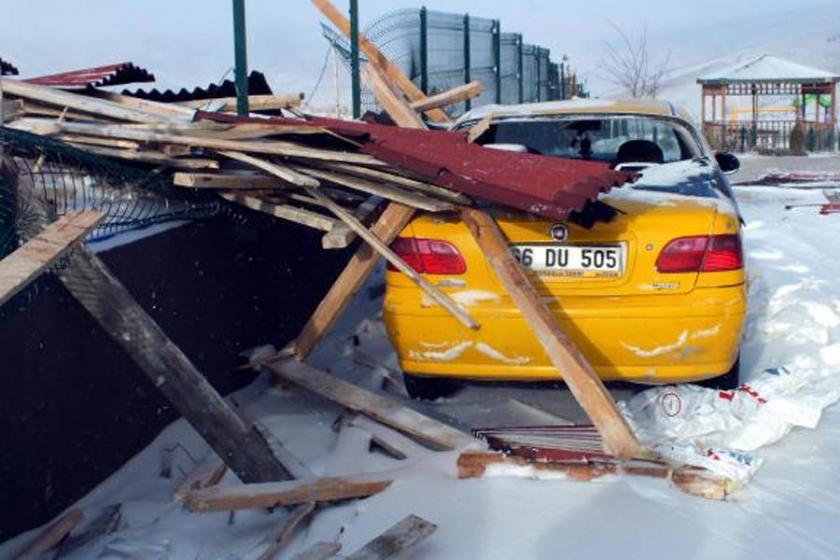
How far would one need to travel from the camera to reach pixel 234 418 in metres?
4.10

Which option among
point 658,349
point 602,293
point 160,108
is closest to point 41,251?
point 602,293

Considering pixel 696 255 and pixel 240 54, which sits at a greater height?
pixel 240 54

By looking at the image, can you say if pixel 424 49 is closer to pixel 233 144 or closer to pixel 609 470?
pixel 233 144

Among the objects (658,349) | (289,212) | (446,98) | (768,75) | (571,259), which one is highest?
(768,75)

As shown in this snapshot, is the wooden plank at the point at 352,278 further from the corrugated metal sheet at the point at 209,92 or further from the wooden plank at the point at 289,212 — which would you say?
the corrugated metal sheet at the point at 209,92

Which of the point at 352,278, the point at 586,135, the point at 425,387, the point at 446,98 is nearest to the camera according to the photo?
the point at 352,278

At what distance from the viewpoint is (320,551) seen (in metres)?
3.25

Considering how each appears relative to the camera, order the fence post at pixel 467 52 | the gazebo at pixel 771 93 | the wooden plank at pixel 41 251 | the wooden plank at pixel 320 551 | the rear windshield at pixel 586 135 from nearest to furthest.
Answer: the wooden plank at pixel 41 251
the wooden plank at pixel 320 551
the rear windshield at pixel 586 135
the fence post at pixel 467 52
the gazebo at pixel 771 93

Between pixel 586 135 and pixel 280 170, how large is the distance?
244 centimetres

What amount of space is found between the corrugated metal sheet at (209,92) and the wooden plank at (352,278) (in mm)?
3343

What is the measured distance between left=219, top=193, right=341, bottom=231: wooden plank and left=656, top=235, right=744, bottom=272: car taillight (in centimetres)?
152

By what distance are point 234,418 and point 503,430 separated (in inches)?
45.6

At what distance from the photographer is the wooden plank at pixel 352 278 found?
4.74 metres

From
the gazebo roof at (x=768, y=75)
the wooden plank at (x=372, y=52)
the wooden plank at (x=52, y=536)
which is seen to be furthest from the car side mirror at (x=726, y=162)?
the gazebo roof at (x=768, y=75)
